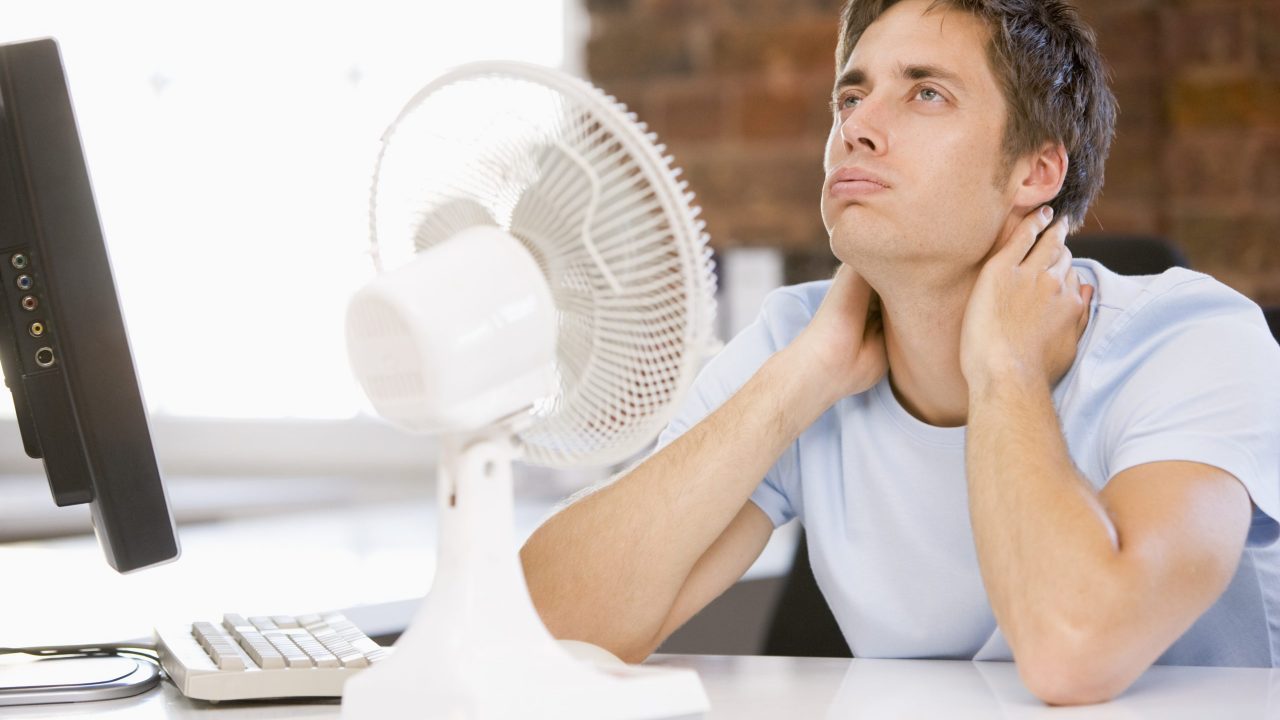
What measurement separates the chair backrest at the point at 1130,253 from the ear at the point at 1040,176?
0.68 ft

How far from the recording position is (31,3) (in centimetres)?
296

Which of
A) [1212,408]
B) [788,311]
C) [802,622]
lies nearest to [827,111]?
[788,311]

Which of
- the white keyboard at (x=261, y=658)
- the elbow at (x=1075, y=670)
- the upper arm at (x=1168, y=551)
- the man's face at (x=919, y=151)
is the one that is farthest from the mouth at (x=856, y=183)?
the white keyboard at (x=261, y=658)

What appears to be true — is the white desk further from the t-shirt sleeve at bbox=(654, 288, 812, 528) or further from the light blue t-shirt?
the t-shirt sleeve at bbox=(654, 288, 812, 528)

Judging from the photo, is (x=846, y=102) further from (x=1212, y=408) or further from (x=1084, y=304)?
(x=1212, y=408)

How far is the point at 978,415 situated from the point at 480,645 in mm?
560

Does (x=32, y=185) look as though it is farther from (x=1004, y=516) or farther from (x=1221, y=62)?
(x=1221, y=62)

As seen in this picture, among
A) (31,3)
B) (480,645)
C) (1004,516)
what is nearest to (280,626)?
(480,645)

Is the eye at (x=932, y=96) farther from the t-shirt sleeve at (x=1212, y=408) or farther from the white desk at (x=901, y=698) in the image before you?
the white desk at (x=901, y=698)

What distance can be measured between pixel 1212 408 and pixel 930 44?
0.55 metres

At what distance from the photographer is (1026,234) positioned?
1472mm

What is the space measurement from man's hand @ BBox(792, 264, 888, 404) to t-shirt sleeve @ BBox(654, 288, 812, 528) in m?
0.11

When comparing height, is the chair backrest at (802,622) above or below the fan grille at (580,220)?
below

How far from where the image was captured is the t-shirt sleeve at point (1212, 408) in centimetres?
116
